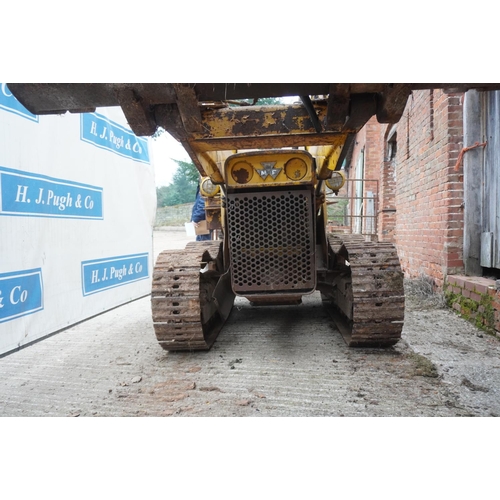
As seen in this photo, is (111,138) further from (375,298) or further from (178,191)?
(178,191)

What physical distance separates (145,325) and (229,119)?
111 inches

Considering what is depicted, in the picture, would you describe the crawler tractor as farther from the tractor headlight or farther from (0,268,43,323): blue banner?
(0,268,43,323): blue banner

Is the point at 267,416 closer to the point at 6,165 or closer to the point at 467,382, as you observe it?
the point at 467,382

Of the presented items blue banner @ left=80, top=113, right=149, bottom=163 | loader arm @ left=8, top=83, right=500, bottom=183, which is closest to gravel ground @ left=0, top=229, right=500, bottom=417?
loader arm @ left=8, top=83, right=500, bottom=183

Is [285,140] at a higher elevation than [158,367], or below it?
higher

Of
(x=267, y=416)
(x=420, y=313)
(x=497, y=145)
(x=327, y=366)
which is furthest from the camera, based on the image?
(x=420, y=313)

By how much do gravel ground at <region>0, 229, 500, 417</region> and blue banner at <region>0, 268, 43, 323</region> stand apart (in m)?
0.35

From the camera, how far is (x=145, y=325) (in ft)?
14.3

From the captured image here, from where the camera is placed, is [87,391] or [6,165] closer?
[87,391]

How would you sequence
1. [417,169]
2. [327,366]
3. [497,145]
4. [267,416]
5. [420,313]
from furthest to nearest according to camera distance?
1. [417,169]
2. [420,313]
3. [497,145]
4. [327,366]
5. [267,416]

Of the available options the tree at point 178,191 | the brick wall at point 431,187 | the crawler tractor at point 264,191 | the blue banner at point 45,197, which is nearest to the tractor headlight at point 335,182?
the crawler tractor at point 264,191

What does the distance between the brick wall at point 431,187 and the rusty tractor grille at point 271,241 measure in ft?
7.60

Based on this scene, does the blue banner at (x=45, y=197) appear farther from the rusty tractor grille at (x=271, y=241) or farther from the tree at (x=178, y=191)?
the tree at (x=178, y=191)

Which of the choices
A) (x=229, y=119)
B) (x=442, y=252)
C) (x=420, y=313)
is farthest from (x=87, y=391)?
(x=442, y=252)
